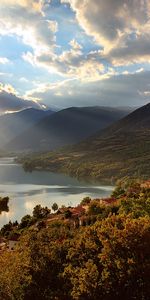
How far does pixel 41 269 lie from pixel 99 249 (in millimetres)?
4571

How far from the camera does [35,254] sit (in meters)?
32.8

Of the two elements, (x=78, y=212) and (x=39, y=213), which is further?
(x=39, y=213)

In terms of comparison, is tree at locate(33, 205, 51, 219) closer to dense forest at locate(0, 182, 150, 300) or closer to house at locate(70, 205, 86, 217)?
house at locate(70, 205, 86, 217)

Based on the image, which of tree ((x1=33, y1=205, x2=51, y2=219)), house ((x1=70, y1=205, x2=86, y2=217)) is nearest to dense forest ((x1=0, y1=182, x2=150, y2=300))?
house ((x1=70, y1=205, x2=86, y2=217))

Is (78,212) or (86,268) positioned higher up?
(86,268)

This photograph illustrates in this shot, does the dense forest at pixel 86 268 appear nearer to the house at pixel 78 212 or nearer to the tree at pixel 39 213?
the house at pixel 78 212

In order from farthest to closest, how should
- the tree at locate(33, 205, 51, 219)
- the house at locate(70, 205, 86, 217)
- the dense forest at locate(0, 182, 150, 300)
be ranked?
the tree at locate(33, 205, 51, 219) → the house at locate(70, 205, 86, 217) → the dense forest at locate(0, 182, 150, 300)

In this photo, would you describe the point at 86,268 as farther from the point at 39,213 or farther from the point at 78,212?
the point at 39,213

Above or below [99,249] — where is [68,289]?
below

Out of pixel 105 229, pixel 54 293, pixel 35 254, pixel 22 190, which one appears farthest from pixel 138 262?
pixel 22 190

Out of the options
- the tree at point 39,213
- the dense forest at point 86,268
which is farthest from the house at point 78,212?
A: the dense forest at point 86,268

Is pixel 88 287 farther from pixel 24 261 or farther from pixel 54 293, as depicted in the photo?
pixel 24 261

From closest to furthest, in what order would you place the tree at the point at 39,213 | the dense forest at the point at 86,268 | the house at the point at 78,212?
the dense forest at the point at 86,268
the house at the point at 78,212
the tree at the point at 39,213

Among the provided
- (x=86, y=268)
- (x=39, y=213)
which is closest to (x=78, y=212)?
(x=39, y=213)
